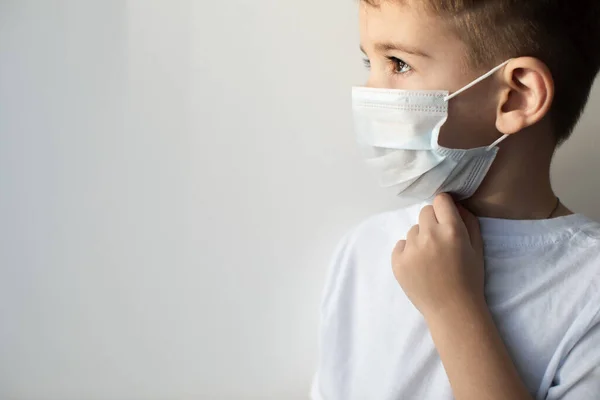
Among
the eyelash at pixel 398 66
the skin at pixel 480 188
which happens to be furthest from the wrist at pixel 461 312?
the eyelash at pixel 398 66

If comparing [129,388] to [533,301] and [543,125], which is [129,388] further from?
[543,125]

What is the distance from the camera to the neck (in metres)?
0.84

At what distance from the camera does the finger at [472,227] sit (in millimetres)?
853

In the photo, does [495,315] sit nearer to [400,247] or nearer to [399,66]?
[400,247]

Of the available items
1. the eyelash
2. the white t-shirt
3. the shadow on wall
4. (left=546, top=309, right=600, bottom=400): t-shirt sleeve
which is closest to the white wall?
the shadow on wall

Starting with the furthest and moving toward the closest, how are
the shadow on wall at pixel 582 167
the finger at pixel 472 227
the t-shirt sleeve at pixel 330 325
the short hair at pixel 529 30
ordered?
the shadow on wall at pixel 582 167 < the t-shirt sleeve at pixel 330 325 < the finger at pixel 472 227 < the short hair at pixel 529 30

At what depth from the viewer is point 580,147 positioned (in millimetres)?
1097

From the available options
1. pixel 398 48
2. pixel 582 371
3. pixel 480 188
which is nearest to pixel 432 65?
pixel 398 48

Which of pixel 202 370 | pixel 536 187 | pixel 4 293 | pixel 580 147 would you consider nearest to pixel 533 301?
pixel 536 187

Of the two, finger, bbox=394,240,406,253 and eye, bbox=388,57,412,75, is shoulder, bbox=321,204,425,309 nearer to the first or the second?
finger, bbox=394,240,406,253

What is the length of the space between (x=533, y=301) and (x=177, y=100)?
0.66m

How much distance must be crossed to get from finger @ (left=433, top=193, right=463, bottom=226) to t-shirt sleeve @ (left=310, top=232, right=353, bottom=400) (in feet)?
0.69

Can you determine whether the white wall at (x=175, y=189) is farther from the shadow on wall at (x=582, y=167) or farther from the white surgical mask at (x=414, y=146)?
the white surgical mask at (x=414, y=146)

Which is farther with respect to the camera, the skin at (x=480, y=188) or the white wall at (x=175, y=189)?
the white wall at (x=175, y=189)
